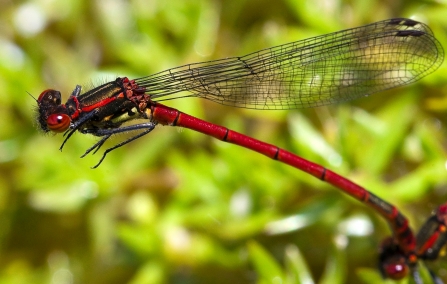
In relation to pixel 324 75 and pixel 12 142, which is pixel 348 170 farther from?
pixel 12 142

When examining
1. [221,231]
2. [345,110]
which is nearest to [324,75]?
[345,110]

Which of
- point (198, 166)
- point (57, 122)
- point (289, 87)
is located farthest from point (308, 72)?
point (57, 122)

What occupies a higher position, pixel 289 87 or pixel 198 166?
pixel 289 87

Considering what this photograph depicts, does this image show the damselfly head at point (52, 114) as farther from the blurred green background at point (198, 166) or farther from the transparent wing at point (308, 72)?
the transparent wing at point (308, 72)

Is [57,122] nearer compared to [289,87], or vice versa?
[57,122]

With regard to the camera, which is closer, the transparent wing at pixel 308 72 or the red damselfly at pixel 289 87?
the red damselfly at pixel 289 87

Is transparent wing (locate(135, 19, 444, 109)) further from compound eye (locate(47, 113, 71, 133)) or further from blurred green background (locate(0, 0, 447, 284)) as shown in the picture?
compound eye (locate(47, 113, 71, 133))

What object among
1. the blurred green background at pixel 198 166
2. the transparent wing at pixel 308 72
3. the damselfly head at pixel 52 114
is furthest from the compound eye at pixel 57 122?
the transparent wing at pixel 308 72

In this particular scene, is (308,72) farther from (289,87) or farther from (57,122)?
(57,122)
